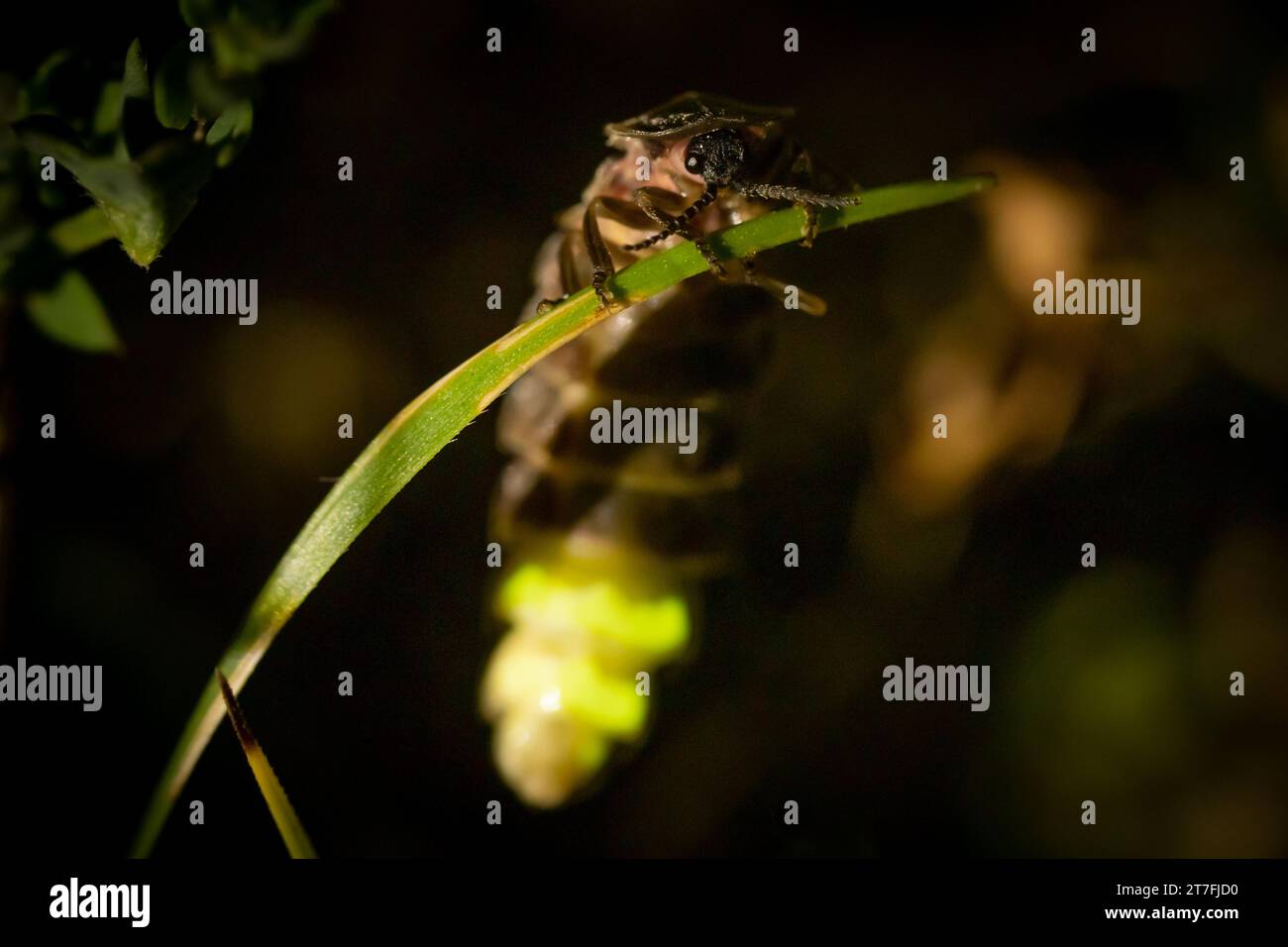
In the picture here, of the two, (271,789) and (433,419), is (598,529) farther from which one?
(271,789)

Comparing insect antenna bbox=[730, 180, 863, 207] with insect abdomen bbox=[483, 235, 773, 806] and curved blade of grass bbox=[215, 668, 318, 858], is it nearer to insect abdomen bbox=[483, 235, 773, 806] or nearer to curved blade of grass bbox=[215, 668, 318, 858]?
insect abdomen bbox=[483, 235, 773, 806]

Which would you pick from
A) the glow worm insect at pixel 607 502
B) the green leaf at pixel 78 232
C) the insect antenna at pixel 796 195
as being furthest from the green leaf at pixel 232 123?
the insect antenna at pixel 796 195

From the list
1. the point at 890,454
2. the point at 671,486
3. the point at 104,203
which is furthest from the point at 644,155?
the point at 890,454

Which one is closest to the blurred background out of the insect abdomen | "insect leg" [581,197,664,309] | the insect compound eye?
the insect abdomen

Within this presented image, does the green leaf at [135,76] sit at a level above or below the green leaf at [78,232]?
above

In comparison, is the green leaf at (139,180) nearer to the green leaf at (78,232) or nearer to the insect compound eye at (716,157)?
the green leaf at (78,232)

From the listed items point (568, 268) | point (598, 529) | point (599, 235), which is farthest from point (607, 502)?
point (599, 235)

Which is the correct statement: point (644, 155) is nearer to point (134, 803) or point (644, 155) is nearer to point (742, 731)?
point (742, 731)
